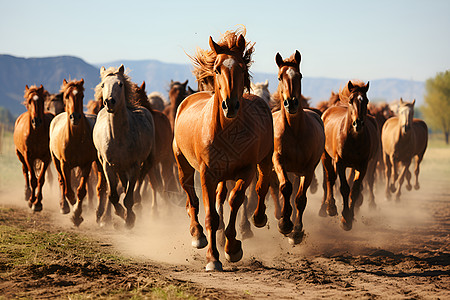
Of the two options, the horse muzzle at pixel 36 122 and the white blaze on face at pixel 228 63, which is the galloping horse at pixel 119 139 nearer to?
the horse muzzle at pixel 36 122

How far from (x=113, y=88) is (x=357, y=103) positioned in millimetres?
4407

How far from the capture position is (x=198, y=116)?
7.21 meters

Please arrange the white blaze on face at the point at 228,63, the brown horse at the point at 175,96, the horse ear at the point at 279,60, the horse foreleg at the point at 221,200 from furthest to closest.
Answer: the brown horse at the point at 175,96 < the horse ear at the point at 279,60 < the horse foreleg at the point at 221,200 < the white blaze on face at the point at 228,63

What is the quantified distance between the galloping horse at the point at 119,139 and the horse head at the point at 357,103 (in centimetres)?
402

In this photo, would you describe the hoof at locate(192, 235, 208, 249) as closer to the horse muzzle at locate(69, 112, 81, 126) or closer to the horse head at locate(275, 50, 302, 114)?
the horse head at locate(275, 50, 302, 114)

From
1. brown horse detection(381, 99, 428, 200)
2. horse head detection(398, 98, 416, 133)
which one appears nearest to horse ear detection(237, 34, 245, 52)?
brown horse detection(381, 99, 428, 200)

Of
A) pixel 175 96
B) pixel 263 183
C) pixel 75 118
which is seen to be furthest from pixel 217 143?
pixel 175 96

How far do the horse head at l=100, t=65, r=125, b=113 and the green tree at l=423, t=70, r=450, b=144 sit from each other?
176ft

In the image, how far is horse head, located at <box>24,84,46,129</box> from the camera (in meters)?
12.0

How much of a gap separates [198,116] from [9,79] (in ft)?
322

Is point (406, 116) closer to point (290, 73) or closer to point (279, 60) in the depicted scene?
point (279, 60)

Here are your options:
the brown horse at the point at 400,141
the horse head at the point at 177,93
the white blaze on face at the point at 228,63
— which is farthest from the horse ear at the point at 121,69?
the brown horse at the point at 400,141

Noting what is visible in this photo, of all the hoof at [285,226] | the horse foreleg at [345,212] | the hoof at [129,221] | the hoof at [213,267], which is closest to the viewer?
the hoof at [213,267]

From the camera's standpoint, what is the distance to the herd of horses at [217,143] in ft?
21.7
